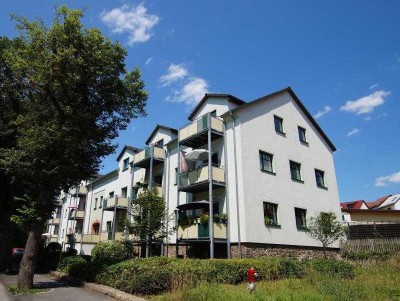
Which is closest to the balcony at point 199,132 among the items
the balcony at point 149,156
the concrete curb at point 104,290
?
the balcony at point 149,156

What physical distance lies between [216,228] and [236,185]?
2.97m

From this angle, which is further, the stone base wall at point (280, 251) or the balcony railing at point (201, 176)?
the balcony railing at point (201, 176)

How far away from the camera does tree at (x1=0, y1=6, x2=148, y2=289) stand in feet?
50.0

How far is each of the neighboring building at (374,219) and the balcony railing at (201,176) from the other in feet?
43.6

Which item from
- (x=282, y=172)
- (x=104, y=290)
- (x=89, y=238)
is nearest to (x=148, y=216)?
(x=104, y=290)

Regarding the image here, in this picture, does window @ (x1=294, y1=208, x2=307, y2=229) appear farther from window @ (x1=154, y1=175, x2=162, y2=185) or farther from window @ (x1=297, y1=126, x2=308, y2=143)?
window @ (x1=154, y1=175, x2=162, y2=185)

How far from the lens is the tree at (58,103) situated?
15.2 meters

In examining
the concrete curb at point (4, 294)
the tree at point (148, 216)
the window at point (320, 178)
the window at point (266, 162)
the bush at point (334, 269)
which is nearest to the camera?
the concrete curb at point (4, 294)

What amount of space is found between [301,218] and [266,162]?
4866 millimetres

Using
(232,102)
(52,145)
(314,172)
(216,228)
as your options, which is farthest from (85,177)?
(314,172)

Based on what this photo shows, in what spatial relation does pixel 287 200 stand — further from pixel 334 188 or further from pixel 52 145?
pixel 52 145

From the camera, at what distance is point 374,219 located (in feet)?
128

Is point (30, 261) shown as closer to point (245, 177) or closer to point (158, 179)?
point (245, 177)

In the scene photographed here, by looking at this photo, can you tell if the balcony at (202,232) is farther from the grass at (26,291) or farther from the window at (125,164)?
the window at (125,164)
